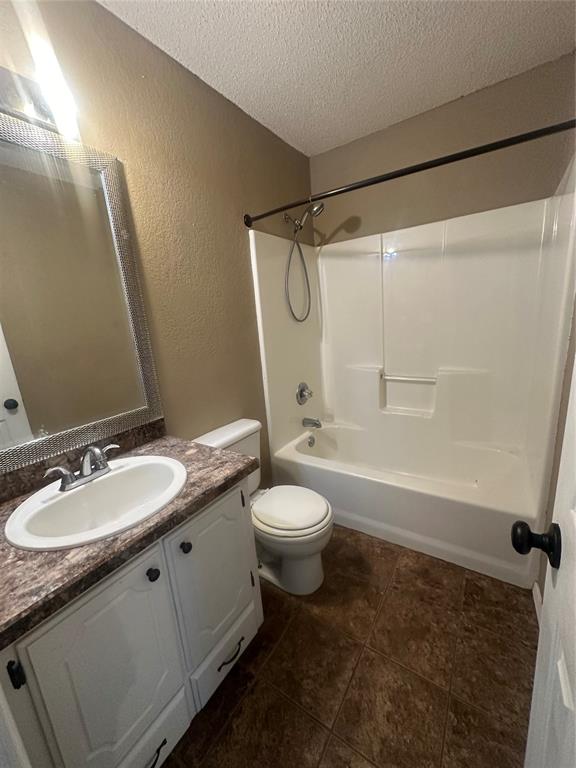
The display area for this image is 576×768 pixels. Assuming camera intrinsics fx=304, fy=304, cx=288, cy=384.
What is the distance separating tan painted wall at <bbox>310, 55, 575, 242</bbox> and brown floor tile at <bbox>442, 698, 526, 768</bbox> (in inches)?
89.9

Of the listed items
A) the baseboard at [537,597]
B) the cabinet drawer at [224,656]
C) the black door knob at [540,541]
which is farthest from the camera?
the baseboard at [537,597]

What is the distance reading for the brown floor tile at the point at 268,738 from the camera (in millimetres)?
932

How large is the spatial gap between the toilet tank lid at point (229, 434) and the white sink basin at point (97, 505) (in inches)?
14.1

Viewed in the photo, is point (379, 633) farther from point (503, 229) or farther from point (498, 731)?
point (503, 229)

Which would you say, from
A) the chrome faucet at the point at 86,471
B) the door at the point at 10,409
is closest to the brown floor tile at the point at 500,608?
the chrome faucet at the point at 86,471

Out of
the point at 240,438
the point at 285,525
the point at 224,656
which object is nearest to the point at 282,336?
the point at 240,438

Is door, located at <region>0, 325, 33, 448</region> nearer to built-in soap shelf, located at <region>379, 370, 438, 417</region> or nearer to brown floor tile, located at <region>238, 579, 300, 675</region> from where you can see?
brown floor tile, located at <region>238, 579, 300, 675</region>

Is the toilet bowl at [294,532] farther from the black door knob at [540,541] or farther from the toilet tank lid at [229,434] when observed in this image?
the black door knob at [540,541]

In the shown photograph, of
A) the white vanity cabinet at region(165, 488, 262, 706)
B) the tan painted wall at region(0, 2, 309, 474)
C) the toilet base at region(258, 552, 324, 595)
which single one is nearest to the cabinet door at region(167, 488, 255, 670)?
the white vanity cabinet at region(165, 488, 262, 706)

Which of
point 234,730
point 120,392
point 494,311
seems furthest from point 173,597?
point 494,311

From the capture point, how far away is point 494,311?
5.97ft

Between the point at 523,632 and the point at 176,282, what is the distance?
2082 mm

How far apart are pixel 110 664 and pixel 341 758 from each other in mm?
777

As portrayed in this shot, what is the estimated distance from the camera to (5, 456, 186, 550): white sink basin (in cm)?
74
